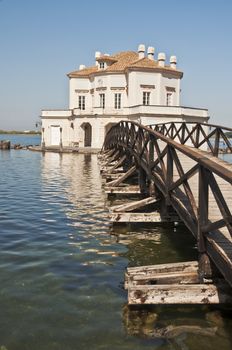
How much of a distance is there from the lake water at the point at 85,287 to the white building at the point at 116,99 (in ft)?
103

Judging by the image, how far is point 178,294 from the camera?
5.30 meters

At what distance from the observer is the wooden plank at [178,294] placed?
5297 millimetres

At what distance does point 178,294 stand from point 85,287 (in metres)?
1.91

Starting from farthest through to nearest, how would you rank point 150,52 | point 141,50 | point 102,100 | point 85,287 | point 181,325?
point 150,52 → point 141,50 → point 102,100 → point 85,287 → point 181,325

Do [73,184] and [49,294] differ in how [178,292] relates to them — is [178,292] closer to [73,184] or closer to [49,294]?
[49,294]

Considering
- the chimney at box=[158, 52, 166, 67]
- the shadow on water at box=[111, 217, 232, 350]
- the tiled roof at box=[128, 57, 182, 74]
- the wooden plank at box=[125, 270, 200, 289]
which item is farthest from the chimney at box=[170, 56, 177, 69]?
the shadow on water at box=[111, 217, 232, 350]

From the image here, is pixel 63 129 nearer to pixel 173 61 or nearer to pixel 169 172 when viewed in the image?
pixel 173 61

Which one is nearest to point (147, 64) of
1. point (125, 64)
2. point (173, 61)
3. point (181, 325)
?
point (125, 64)

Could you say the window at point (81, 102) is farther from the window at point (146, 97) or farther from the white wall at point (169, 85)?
the white wall at point (169, 85)

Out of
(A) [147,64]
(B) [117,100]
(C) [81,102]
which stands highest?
(A) [147,64]

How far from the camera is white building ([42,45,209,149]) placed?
43562 millimetres

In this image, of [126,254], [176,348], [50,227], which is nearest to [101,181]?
[50,227]

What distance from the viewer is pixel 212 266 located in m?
5.66

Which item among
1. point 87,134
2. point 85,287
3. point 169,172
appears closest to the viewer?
point 85,287
